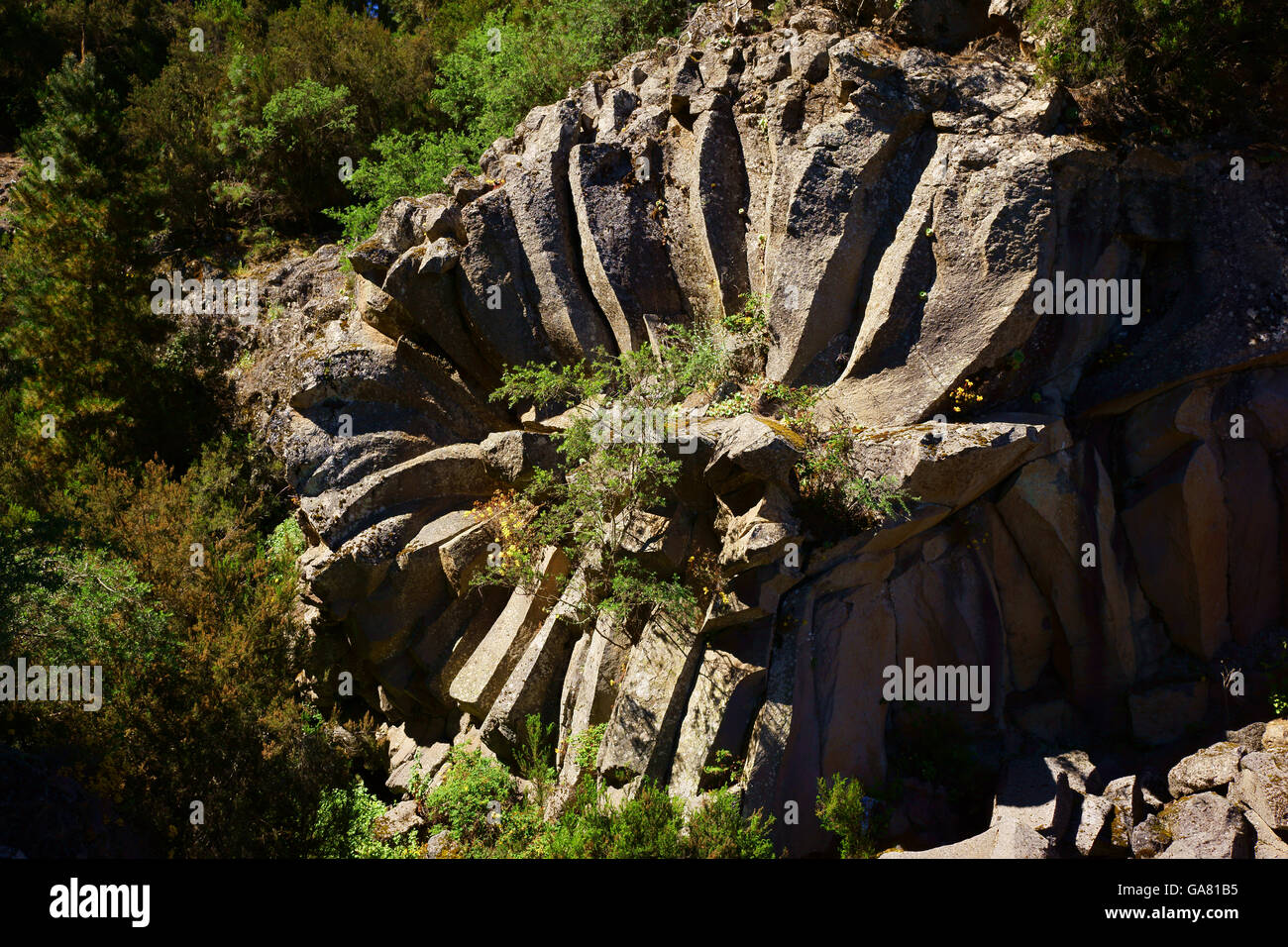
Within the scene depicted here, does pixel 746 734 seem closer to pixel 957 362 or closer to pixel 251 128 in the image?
pixel 957 362

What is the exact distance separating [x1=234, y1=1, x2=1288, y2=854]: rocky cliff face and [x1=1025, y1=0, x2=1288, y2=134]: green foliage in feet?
2.01

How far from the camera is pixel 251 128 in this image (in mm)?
21375

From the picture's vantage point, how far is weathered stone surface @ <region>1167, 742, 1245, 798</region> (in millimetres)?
10797

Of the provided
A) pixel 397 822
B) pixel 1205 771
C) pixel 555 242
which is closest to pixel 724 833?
pixel 397 822

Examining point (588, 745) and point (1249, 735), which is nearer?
point (588, 745)

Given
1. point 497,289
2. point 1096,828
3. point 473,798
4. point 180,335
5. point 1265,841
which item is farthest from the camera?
point 180,335

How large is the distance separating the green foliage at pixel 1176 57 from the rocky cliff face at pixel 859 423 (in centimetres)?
61

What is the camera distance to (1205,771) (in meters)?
10.9

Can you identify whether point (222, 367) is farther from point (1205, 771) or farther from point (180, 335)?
point (1205, 771)

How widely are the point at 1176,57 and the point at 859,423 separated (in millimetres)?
6697

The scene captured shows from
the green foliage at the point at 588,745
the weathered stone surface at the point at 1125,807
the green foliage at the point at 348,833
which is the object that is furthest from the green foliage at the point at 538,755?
the weathered stone surface at the point at 1125,807

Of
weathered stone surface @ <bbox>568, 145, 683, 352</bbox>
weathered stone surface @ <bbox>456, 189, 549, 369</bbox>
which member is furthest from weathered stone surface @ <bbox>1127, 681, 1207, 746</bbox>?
weathered stone surface @ <bbox>456, 189, 549, 369</bbox>

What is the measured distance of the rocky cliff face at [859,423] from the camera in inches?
433

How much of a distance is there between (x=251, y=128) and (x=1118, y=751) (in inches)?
877
